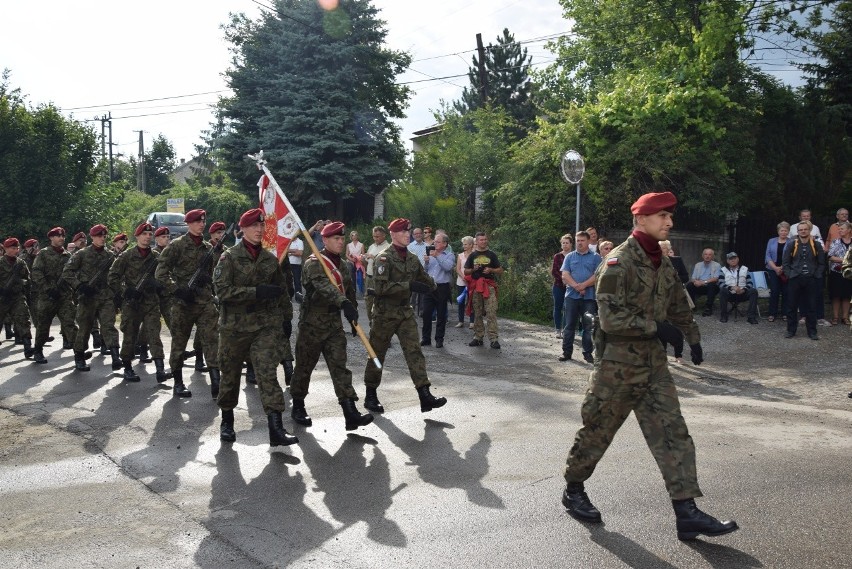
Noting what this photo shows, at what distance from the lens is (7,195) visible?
29484 mm

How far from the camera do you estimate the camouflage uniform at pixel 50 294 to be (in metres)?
12.8

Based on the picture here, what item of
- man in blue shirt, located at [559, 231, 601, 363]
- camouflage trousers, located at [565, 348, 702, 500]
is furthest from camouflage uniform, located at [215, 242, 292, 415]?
man in blue shirt, located at [559, 231, 601, 363]

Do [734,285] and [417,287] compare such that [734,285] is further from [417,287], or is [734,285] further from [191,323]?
[191,323]

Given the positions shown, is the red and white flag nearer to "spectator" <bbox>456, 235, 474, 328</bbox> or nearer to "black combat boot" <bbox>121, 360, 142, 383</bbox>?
"black combat boot" <bbox>121, 360, 142, 383</bbox>

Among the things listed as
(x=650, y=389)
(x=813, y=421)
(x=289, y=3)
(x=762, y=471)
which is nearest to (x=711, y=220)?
(x=813, y=421)

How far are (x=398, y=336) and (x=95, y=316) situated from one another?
18.3 feet

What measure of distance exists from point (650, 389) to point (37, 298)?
36.8 ft

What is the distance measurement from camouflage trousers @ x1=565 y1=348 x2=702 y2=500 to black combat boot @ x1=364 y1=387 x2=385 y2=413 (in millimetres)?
3665

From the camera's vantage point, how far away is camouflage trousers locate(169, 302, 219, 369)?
9.66m

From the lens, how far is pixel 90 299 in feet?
38.2

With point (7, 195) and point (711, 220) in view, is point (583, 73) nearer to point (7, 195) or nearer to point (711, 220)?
point (711, 220)

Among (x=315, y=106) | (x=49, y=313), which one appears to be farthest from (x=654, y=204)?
(x=315, y=106)

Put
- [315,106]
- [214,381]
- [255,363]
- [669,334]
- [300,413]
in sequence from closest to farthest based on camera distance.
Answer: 1. [669,334]
2. [255,363]
3. [300,413]
4. [214,381]
5. [315,106]

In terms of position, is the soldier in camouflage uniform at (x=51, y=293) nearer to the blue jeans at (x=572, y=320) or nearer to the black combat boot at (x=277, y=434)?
the black combat boot at (x=277, y=434)
